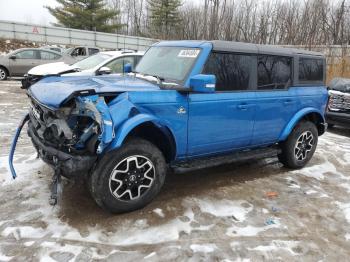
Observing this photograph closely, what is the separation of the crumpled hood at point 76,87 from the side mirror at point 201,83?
424 millimetres

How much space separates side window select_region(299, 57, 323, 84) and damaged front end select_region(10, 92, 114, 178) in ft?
11.8

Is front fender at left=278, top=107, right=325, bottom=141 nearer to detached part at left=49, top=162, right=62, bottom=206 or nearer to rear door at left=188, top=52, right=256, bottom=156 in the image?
rear door at left=188, top=52, right=256, bottom=156

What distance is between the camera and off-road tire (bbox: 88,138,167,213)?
12.3ft

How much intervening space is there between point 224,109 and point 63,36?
31.5 m

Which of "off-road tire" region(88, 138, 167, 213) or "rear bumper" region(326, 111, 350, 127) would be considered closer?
"off-road tire" region(88, 138, 167, 213)

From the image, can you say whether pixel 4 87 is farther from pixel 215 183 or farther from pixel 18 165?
pixel 215 183

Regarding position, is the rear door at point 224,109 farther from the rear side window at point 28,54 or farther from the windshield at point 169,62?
the rear side window at point 28,54

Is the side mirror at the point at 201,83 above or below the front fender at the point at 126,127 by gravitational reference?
above

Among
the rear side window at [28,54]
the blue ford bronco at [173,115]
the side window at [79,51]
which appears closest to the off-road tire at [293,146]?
the blue ford bronco at [173,115]

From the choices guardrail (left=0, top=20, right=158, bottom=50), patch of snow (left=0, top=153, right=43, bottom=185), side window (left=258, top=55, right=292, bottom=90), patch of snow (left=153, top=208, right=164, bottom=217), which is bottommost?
patch of snow (left=153, top=208, right=164, bottom=217)

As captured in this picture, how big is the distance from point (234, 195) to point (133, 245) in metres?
1.80

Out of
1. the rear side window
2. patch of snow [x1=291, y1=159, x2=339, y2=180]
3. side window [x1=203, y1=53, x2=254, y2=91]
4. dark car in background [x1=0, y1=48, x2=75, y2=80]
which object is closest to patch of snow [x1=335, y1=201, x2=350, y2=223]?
patch of snow [x1=291, y1=159, x2=339, y2=180]

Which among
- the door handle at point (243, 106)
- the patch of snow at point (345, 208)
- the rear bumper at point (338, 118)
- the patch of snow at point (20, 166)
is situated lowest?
the patch of snow at point (345, 208)

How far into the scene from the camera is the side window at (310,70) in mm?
5863
